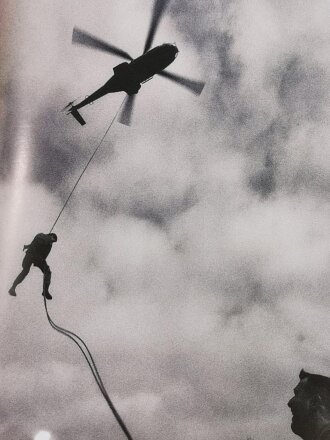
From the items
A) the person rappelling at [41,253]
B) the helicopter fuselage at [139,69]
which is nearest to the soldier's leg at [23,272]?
the person rappelling at [41,253]

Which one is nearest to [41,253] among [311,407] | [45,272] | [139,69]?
[45,272]

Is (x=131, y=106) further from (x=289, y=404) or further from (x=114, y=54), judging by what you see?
(x=289, y=404)

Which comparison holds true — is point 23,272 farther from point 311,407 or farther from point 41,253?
point 311,407

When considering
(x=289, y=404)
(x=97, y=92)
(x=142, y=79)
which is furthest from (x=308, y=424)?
(x=97, y=92)

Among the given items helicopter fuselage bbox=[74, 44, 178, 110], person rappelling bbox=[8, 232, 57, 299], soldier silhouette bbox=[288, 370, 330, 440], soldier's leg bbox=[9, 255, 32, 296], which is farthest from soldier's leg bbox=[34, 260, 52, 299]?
helicopter fuselage bbox=[74, 44, 178, 110]

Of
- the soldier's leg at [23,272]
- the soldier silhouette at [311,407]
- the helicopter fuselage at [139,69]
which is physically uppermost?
the helicopter fuselage at [139,69]

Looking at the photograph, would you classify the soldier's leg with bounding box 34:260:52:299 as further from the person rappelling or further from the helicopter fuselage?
the helicopter fuselage

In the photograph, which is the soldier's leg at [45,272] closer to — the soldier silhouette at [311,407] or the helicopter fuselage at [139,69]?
the soldier silhouette at [311,407]
